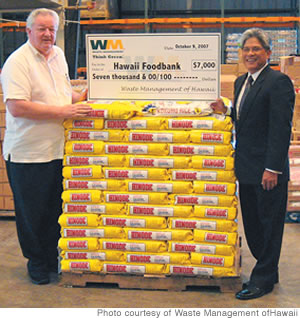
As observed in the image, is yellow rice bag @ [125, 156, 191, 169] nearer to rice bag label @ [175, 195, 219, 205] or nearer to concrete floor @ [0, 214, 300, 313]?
rice bag label @ [175, 195, 219, 205]

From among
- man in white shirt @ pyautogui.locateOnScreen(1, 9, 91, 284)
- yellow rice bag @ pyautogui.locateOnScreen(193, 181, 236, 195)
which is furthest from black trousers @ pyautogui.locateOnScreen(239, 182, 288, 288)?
man in white shirt @ pyautogui.locateOnScreen(1, 9, 91, 284)

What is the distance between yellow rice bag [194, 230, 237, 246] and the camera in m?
3.96

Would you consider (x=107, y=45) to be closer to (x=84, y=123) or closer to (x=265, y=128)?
(x=84, y=123)

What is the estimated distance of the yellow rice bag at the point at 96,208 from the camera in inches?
160

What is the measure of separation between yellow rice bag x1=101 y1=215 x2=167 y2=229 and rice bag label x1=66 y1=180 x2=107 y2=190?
0.24m

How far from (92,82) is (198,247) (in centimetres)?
150

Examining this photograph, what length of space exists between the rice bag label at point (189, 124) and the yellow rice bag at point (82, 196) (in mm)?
757

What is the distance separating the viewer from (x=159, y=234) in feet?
13.2

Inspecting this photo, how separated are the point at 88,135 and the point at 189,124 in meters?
0.76

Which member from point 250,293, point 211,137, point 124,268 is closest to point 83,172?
point 124,268

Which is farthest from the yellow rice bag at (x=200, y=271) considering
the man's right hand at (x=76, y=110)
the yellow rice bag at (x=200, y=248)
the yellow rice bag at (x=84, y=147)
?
the man's right hand at (x=76, y=110)

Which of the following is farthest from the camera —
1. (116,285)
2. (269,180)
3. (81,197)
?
(116,285)

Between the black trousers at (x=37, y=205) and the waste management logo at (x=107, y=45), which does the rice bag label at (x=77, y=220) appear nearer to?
the black trousers at (x=37, y=205)

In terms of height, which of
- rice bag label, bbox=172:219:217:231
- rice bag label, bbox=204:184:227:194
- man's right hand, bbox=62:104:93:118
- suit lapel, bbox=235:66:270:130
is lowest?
rice bag label, bbox=172:219:217:231
